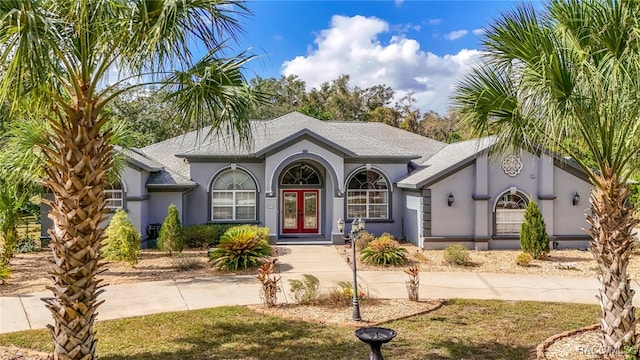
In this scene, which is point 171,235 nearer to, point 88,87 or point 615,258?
point 88,87

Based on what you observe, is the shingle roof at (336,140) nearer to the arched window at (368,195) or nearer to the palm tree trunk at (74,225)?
the arched window at (368,195)

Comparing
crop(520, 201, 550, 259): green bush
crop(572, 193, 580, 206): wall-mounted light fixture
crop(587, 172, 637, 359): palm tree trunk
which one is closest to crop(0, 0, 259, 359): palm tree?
crop(587, 172, 637, 359): palm tree trunk

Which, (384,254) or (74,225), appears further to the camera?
(384,254)

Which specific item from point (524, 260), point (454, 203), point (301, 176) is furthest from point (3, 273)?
point (524, 260)

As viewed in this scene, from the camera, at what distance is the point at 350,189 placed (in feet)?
65.4

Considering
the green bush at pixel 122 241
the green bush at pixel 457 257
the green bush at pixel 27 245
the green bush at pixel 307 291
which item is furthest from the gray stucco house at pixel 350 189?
the green bush at pixel 307 291

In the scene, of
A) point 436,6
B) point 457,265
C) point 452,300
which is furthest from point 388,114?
point 452,300

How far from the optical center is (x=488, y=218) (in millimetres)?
17672

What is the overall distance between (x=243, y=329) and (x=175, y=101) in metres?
4.38

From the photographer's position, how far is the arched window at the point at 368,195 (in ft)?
65.5

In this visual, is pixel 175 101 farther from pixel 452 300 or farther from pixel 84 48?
pixel 452 300

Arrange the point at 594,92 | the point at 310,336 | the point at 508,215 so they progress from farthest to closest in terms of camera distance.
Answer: the point at 508,215, the point at 310,336, the point at 594,92

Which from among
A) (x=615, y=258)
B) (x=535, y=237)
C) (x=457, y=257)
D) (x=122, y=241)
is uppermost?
(x=615, y=258)

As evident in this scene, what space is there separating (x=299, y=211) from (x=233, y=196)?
10.2ft
